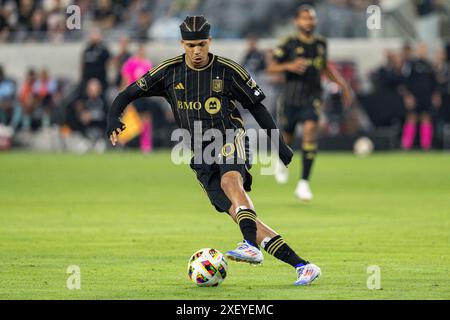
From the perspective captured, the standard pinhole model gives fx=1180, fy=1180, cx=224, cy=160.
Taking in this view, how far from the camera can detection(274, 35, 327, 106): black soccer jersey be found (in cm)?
1770

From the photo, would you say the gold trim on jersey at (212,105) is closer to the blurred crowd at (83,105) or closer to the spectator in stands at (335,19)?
the blurred crowd at (83,105)

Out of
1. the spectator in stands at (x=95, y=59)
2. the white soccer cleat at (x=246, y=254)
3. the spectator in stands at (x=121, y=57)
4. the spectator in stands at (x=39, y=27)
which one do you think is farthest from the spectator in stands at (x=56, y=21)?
the white soccer cleat at (x=246, y=254)

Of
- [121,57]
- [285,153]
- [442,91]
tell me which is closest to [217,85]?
[285,153]

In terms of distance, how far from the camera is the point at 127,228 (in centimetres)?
1360

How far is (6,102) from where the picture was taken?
31016 millimetres

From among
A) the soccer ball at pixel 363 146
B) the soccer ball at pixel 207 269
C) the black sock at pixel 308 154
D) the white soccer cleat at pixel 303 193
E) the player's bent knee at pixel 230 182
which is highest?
the player's bent knee at pixel 230 182

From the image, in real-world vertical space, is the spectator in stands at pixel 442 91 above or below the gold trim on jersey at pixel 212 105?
below

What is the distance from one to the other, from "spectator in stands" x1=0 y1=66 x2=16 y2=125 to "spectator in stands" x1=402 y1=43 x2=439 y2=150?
10286mm

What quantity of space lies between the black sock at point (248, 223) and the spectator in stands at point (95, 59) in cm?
1975

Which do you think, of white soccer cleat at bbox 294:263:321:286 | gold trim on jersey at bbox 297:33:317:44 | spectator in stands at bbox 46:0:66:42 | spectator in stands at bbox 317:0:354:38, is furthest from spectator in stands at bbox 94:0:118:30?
white soccer cleat at bbox 294:263:321:286

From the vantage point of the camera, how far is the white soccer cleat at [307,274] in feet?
29.9

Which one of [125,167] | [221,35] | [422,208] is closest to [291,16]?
[221,35]

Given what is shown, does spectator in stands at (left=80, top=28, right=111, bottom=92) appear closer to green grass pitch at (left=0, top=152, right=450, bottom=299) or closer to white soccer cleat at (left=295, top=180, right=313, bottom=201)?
green grass pitch at (left=0, top=152, right=450, bottom=299)

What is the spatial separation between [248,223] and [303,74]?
28.9ft
